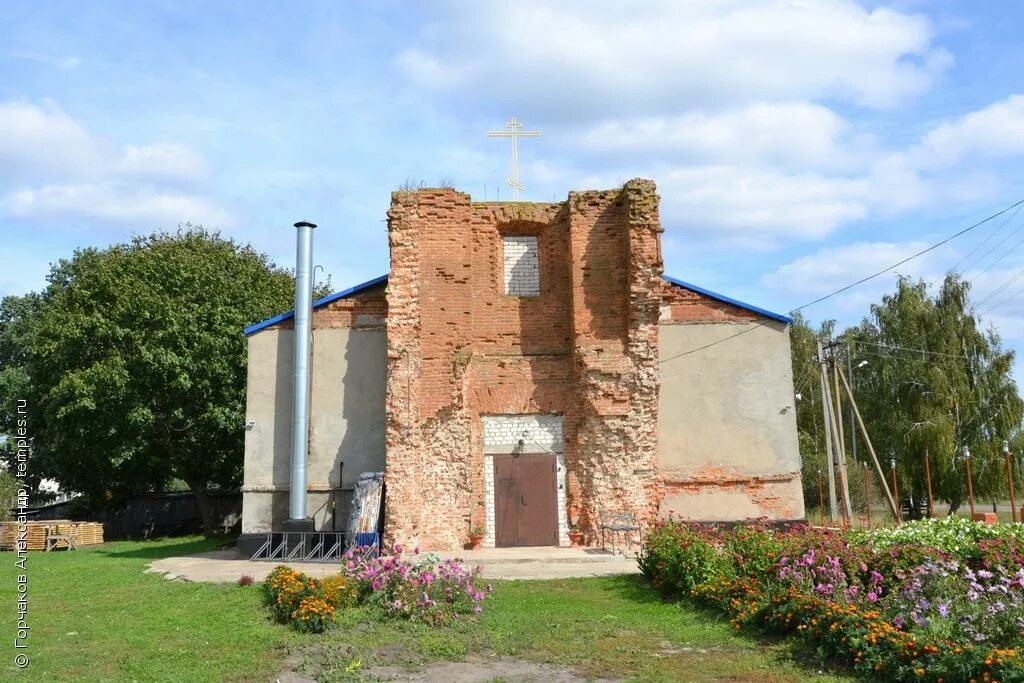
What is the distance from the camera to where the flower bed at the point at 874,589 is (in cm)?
648

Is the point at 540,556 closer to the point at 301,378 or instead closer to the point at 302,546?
the point at 302,546

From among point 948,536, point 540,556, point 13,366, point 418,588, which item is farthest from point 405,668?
point 13,366

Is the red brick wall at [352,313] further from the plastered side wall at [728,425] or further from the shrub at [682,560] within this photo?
the shrub at [682,560]

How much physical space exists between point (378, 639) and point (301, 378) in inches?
346

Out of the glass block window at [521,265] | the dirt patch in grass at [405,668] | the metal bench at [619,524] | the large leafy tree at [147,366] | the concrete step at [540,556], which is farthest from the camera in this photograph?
the large leafy tree at [147,366]

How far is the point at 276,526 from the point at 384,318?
4.88 metres

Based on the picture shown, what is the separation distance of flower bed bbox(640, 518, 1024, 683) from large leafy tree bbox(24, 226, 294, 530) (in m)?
16.7

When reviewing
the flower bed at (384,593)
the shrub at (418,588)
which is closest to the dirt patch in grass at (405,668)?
the flower bed at (384,593)

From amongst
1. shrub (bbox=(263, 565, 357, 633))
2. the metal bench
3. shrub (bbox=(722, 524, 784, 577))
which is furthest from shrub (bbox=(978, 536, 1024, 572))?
shrub (bbox=(263, 565, 357, 633))

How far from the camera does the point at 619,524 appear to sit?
51.6 ft

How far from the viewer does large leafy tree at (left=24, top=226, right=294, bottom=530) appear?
23234mm

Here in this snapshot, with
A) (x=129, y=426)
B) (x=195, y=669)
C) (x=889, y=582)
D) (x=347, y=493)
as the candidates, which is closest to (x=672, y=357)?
(x=347, y=493)

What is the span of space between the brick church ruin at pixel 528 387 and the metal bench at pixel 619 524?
106 millimetres

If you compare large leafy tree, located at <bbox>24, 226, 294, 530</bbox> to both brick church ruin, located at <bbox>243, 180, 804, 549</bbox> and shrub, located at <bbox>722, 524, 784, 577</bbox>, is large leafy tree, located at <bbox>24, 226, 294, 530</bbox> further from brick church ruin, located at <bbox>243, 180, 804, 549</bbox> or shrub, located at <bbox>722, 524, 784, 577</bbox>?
shrub, located at <bbox>722, 524, 784, 577</bbox>
